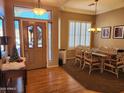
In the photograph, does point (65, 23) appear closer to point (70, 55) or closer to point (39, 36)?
point (70, 55)

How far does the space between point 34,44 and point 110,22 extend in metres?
4.20

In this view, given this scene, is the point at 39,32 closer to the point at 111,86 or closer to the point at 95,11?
the point at 111,86

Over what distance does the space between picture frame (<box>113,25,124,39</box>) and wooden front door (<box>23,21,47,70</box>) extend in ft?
11.9

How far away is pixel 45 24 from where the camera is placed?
4.49m

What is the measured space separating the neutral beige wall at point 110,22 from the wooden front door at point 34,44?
3.59 meters

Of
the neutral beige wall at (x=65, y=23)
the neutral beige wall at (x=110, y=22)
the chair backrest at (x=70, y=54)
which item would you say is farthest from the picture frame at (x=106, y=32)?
the chair backrest at (x=70, y=54)

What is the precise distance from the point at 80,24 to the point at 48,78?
13.6 ft

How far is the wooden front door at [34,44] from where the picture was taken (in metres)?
4.24

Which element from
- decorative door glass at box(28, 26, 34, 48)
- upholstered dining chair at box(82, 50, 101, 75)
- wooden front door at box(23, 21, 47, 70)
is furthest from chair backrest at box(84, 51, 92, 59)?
decorative door glass at box(28, 26, 34, 48)

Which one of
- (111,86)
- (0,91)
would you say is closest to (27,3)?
(0,91)

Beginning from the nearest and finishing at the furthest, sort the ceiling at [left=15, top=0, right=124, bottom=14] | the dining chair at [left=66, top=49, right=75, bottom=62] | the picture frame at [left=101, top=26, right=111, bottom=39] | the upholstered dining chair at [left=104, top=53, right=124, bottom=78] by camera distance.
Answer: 1. the upholstered dining chair at [left=104, top=53, right=124, bottom=78]
2. the ceiling at [left=15, top=0, right=124, bottom=14]
3. the picture frame at [left=101, top=26, right=111, bottom=39]
4. the dining chair at [left=66, top=49, right=75, bottom=62]

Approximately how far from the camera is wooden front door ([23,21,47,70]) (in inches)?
167

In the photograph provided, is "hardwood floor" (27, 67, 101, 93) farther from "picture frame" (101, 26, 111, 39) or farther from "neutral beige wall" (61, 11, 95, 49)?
"picture frame" (101, 26, 111, 39)

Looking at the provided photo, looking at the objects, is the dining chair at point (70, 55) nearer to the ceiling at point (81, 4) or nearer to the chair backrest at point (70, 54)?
the chair backrest at point (70, 54)
